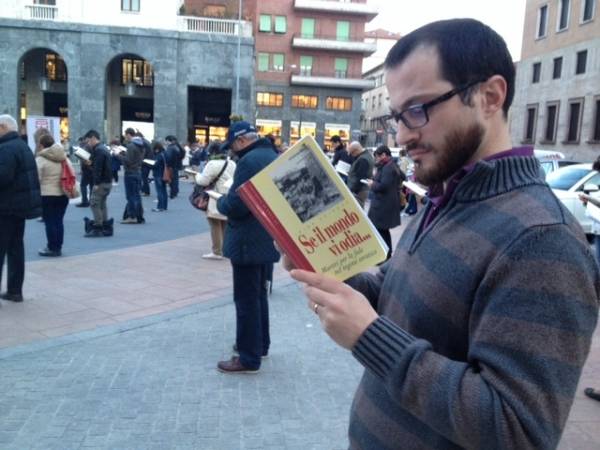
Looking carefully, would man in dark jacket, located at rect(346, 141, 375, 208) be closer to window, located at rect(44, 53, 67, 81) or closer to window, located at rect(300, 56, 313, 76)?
window, located at rect(44, 53, 67, 81)

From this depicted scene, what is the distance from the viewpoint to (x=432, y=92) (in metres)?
1.29

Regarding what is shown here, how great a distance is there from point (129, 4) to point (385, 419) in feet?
110

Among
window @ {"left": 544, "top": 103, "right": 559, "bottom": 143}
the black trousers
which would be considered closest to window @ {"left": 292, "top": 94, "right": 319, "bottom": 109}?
window @ {"left": 544, "top": 103, "right": 559, "bottom": 143}

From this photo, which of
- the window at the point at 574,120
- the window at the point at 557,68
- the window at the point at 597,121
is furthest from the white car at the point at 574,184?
the window at the point at 557,68

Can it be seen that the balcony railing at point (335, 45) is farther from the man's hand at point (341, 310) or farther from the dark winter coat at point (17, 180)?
the man's hand at point (341, 310)

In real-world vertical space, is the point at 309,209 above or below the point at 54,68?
below

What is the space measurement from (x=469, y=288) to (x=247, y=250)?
3029 millimetres

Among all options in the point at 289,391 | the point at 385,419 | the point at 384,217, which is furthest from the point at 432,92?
the point at 384,217

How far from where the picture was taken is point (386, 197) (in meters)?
8.17

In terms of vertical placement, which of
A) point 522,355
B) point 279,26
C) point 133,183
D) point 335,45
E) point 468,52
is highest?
point 279,26

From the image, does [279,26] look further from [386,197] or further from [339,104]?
[386,197]

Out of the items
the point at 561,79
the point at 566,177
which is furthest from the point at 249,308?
the point at 561,79

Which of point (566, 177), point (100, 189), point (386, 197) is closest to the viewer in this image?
point (386, 197)

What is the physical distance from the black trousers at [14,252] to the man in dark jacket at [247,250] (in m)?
3.05
